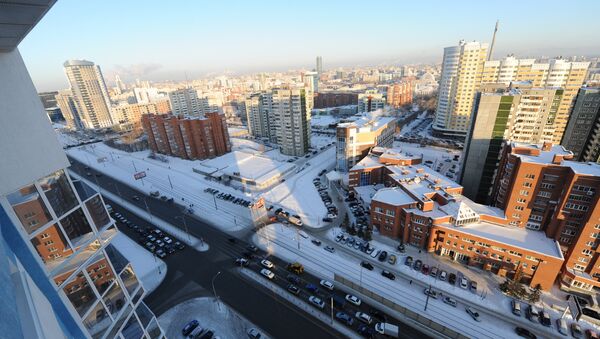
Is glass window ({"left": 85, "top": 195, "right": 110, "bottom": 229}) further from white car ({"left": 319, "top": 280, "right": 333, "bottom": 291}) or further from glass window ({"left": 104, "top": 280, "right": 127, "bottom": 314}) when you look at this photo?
white car ({"left": 319, "top": 280, "right": 333, "bottom": 291})

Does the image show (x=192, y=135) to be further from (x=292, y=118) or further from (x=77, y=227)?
(x=77, y=227)

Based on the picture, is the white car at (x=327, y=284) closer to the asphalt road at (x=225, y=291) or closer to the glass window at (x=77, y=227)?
the asphalt road at (x=225, y=291)

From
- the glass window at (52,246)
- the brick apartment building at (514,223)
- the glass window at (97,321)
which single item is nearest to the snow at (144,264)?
the glass window at (97,321)

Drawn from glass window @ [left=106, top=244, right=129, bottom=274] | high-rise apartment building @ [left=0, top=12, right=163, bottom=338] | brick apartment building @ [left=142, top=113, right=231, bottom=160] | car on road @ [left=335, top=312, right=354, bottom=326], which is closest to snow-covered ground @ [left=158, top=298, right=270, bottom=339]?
car on road @ [left=335, top=312, right=354, bottom=326]

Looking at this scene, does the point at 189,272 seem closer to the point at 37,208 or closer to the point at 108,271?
the point at 108,271

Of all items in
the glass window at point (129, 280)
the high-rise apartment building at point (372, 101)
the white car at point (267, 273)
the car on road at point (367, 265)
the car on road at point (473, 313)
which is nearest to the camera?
the glass window at point (129, 280)

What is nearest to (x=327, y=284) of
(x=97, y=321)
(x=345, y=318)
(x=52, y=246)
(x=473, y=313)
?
(x=345, y=318)

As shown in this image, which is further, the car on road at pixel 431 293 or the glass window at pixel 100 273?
the car on road at pixel 431 293
